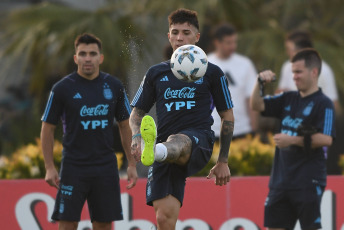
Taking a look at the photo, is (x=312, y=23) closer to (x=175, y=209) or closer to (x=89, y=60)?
(x=89, y=60)

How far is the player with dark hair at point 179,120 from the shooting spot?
24.6ft

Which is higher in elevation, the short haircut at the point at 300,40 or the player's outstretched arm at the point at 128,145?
the short haircut at the point at 300,40

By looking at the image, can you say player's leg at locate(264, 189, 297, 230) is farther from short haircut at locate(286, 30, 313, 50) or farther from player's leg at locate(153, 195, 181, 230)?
short haircut at locate(286, 30, 313, 50)

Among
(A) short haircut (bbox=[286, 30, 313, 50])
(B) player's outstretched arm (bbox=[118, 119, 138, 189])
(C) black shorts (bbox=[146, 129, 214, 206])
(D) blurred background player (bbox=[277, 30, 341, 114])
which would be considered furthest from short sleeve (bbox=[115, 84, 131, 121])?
(A) short haircut (bbox=[286, 30, 313, 50])

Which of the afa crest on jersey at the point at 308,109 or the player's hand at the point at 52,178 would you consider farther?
the afa crest on jersey at the point at 308,109

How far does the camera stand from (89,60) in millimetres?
8711

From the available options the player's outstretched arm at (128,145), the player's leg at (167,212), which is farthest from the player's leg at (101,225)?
the player's leg at (167,212)

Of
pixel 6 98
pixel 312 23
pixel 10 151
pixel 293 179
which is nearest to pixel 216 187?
pixel 293 179

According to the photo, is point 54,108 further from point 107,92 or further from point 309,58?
point 309,58

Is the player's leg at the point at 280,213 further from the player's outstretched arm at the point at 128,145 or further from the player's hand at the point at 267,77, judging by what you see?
the player's outstretched arm at the point at 128,145

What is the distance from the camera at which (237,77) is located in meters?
11.5

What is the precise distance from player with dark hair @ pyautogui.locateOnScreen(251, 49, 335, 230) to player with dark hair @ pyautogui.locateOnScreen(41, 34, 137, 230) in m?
1.40

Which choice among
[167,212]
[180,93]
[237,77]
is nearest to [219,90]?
[180,93]

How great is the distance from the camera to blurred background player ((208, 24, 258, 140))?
11445 mm
